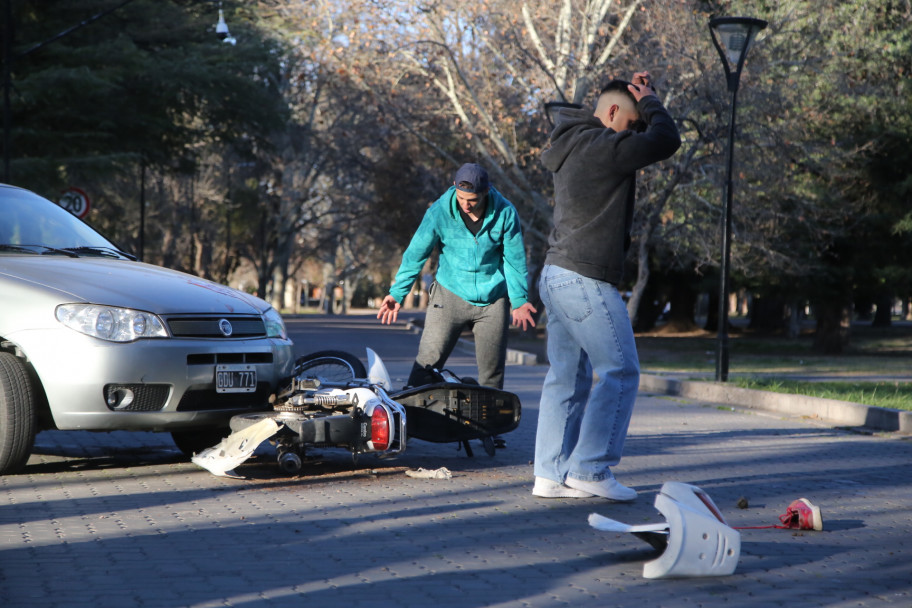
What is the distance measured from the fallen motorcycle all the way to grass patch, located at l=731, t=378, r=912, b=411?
5.41 metres

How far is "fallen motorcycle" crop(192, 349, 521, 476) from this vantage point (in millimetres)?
6203

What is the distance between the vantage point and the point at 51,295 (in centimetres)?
616

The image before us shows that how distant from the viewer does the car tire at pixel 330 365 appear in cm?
775

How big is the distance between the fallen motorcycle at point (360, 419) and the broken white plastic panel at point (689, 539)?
2218 millimetres

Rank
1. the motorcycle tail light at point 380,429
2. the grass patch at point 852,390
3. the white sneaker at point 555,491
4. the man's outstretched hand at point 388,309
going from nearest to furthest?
the white sneaker at point 555,491 < the motorcycle tail light at point 380,429 < the man's outstretched hand at point 388,309 < the grass patch at point 852,390

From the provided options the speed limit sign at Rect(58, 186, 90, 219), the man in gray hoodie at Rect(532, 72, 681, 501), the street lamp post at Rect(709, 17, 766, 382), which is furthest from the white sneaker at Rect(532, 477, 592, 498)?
the speed limit sign at Rect(58, 186, 90, 219)

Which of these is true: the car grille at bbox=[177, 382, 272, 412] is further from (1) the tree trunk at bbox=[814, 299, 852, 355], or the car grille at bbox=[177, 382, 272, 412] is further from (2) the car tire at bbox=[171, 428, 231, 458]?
(1) the tree trunk at bbox=[814, 299, 852, 355]

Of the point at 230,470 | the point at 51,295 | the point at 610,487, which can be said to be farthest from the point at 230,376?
the point at 610,487

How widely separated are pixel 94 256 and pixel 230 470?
1806 millimetres

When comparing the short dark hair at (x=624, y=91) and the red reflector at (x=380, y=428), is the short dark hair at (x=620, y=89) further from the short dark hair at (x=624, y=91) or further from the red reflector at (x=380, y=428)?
the red reflector at (x=380, y=428)

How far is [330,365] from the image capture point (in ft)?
25.9

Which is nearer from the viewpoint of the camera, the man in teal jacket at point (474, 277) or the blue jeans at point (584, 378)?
the blue jeans at point (584, 378)

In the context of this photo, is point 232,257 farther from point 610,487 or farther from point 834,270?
point 610,487

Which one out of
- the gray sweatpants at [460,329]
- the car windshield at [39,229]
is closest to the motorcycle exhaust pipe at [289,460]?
the gray sweatpants at [460,329]
